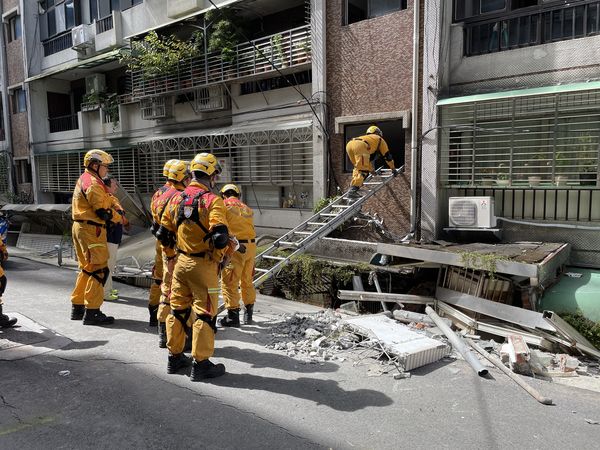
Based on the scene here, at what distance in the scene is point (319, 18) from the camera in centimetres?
958

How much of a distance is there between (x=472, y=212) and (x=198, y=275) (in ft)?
15.9

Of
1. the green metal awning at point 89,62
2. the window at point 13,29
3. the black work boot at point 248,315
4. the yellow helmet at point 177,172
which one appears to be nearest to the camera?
the yellow helmet at point 177,172

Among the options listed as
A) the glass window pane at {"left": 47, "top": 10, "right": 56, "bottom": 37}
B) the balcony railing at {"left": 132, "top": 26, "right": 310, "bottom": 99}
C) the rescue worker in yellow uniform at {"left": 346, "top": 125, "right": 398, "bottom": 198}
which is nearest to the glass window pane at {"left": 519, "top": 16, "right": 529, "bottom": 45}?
the rescue worker in yellow uniform at {"left": 346, "top": 125, "right": 398, "bottom": 198}

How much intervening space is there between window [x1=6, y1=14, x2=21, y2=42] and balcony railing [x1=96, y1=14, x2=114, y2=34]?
6.07 metres

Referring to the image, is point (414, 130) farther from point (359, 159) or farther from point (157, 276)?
point (157, 276)

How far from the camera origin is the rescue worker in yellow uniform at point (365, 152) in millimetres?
8266

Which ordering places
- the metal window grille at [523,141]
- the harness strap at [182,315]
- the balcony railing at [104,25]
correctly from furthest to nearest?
1. the balcony railing at [104,25]
2. the metal window grille at [523,141]
3. the harness strap at [182,315]

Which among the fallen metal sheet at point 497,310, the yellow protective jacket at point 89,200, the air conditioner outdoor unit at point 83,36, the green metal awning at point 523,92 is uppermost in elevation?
the air conditioner outdoor unit at point 83,36

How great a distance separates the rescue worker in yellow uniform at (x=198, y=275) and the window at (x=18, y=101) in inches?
750

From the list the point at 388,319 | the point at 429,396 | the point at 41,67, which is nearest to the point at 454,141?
the point at 388,319

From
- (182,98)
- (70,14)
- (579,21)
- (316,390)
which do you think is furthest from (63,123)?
(316,390)

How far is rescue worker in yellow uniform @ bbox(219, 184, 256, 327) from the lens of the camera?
19.9ft

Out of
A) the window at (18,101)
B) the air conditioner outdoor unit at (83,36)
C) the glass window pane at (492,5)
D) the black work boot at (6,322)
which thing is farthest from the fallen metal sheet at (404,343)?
the window at (18,101)

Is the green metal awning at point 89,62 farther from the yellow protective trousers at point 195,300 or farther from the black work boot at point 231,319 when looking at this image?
the yellow protective trousers at point 195,300
